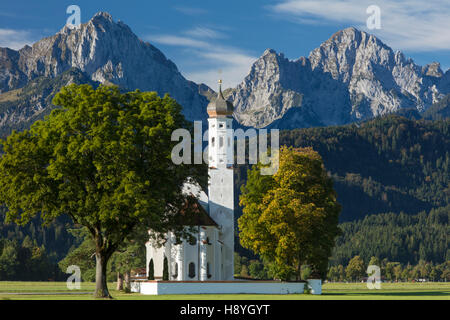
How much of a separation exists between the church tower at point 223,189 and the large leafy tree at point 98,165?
101 feet

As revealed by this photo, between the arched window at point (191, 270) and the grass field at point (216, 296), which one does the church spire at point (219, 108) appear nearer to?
the arched window at point (191, 270)

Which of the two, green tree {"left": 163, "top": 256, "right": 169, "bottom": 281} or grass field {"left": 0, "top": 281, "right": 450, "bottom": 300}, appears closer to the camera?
grass field {"left": 0, "top": 281, "right": 450, "bottom": 300}

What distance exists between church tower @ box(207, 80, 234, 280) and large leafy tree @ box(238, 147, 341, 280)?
9104 mm

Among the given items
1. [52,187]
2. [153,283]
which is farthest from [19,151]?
[153,283]

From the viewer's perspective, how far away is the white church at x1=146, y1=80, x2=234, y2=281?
280ft

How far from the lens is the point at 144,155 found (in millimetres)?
57531

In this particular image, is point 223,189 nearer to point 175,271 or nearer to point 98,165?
point 175,271

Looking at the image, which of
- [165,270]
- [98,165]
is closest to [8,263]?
[165,270]

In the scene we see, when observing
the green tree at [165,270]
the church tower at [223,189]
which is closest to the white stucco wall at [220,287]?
the green tree at [165,270]

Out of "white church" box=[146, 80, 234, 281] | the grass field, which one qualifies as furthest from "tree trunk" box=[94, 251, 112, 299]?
"white church" box=[146, 80, 234, 281]

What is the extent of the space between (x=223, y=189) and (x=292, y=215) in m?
18.1

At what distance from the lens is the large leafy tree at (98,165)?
54.6 m

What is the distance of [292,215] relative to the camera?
73.2 m

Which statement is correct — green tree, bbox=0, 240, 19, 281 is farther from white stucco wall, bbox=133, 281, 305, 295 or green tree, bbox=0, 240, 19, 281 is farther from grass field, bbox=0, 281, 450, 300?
white stucco wall, bbox=133, 281, 305, 295
